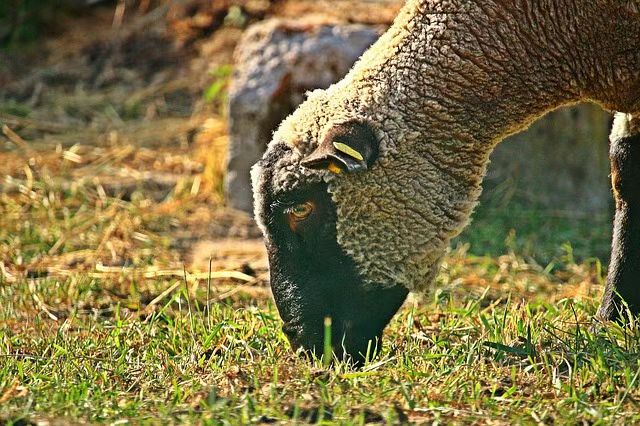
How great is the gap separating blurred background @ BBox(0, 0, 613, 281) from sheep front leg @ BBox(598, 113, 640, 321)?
2.05m

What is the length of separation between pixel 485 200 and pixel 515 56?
14.4 feet

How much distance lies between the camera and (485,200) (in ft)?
29.9

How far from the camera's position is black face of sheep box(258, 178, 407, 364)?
4812mm

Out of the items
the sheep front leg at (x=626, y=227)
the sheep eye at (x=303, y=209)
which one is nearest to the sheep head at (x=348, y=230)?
the sheep eye at (x=303, y=209)

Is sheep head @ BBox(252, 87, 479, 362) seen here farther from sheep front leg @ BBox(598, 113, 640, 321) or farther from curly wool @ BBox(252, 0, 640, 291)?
sheep front leg @ BBox(598, 113, 640, 321)

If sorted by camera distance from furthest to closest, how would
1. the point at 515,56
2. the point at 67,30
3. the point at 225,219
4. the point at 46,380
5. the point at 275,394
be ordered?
the point at 67,30
the point at 225,219
the point at 515,56
the point at 46,380
the point at 275,394

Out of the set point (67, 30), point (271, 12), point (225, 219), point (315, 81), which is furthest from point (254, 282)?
point (67, 30)

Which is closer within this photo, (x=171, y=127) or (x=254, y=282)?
(x=254, y=282)

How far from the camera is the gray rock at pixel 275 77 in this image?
8.98 metres

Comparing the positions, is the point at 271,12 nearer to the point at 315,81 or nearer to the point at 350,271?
the point at 315,81

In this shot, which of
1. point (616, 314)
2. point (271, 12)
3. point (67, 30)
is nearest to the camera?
point (616, 314)

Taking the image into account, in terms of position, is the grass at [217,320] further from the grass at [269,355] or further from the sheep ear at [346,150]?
the sheep ear at [346,150]

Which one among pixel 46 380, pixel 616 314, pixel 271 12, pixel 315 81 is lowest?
pixel 46 380

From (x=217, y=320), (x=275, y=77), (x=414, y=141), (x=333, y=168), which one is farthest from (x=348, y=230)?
(x=275, y=77)
